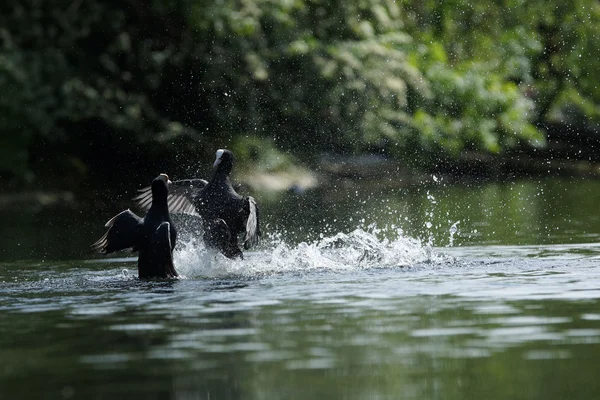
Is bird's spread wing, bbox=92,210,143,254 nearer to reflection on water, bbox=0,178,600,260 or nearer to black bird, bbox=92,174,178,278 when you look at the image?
black bird, bbox=92,174,178,278

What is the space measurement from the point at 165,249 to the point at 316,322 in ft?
11.9

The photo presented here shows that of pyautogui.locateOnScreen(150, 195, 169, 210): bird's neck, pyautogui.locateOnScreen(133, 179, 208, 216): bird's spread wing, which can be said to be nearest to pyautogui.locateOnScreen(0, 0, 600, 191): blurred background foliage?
pyautogui.locateOnScreen(133, 179, 208, 216): bird's spread wing

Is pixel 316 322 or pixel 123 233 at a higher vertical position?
pixel 123 233

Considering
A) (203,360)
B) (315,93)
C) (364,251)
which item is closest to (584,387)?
(203,360)

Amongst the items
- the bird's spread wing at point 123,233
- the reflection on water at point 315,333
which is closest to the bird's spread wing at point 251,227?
the reflection on water at point 315,333

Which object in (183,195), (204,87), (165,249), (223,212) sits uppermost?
(204,87)

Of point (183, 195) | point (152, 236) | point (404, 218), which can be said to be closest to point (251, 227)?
point (152, 236)

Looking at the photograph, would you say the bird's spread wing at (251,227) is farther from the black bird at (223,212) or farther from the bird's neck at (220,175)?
the bird's neck at (220,175)

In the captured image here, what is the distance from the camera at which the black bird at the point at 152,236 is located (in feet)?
42.9

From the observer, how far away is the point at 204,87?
106 ft

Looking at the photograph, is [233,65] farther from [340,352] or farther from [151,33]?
[340,352]

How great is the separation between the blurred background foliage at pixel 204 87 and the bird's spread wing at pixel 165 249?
1715cm

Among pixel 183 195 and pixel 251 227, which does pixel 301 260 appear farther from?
pixel 183 195

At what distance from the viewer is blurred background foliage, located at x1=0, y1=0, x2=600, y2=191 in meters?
30.9
